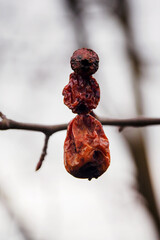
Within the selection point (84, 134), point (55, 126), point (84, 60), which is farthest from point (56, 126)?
point (84, 60)

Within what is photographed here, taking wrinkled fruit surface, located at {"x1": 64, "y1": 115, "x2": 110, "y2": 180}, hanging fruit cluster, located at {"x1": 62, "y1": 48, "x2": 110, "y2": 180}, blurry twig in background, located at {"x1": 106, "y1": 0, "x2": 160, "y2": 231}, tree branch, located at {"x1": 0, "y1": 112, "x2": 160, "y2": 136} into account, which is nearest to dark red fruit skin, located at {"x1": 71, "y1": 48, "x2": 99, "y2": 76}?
hanging fruit cluster, located at {"x1": 62, "y1": 48, "x2": 110, "y2": 180}

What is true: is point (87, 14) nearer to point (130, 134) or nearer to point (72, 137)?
point (130, 134)

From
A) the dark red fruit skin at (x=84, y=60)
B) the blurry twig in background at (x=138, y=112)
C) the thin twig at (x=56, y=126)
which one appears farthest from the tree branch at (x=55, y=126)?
the blurry twig in background at (x=138, y=112)

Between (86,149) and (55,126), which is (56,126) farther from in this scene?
(86,149)

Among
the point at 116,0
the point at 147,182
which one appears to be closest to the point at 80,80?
the point at 147,182

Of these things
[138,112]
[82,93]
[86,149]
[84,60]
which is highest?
[84,60]

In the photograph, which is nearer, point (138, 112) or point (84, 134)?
point (84, 134)
